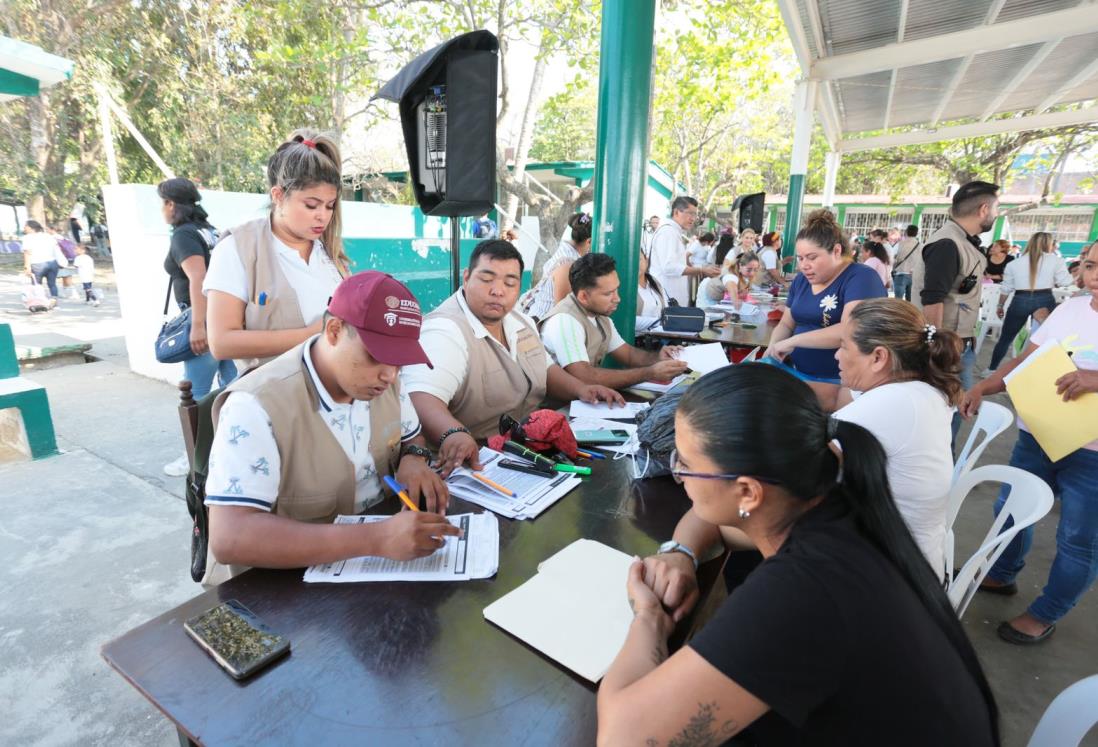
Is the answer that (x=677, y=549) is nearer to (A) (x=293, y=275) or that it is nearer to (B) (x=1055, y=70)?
(A) (x=293, y=275)

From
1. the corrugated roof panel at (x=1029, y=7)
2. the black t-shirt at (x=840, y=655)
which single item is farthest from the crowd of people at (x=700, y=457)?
the corrugated roof panel at (x=1029, y=7)

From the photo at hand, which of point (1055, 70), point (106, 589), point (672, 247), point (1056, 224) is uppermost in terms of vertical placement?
point (1055, 70)

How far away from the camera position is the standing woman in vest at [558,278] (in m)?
3.68

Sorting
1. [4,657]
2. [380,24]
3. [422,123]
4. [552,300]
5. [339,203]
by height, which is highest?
[380,24]

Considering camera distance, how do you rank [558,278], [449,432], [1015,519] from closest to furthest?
[1015,519], [449,432], [558,278]

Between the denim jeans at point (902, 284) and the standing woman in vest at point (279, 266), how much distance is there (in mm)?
9461

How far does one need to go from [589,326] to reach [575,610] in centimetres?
210

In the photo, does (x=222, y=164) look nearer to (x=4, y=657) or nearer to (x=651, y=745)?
(x=4, y=657)

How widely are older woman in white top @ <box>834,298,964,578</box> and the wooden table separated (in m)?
0.75

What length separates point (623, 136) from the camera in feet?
11.4

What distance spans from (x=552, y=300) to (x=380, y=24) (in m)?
5.22

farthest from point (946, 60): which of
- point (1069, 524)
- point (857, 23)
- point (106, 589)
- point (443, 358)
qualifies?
point (106, 589)

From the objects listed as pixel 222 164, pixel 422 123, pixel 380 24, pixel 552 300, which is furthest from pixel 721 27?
pixel 222 164

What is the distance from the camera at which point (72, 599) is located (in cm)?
237
